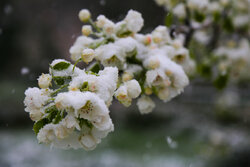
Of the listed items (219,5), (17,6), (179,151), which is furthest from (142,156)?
(17,6)

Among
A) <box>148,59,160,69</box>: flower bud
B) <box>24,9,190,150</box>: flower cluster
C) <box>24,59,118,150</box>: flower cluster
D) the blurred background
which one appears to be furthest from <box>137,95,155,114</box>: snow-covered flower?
the blurred background

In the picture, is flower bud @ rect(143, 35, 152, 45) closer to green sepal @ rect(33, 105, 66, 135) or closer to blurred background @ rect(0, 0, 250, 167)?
green sepal @ rect(33, 105, 66, 135)

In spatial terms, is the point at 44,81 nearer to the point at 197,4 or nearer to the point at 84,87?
the point at 84,87

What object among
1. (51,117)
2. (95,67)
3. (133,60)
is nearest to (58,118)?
(51,117)

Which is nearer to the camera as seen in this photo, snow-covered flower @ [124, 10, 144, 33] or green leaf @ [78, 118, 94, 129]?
green leaf @ [78, 118, 94, 129]

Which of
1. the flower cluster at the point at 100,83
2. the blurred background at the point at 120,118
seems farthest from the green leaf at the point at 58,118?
the blurred background at the point at 120,118

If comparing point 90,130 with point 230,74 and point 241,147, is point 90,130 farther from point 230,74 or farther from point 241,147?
point 241,147
